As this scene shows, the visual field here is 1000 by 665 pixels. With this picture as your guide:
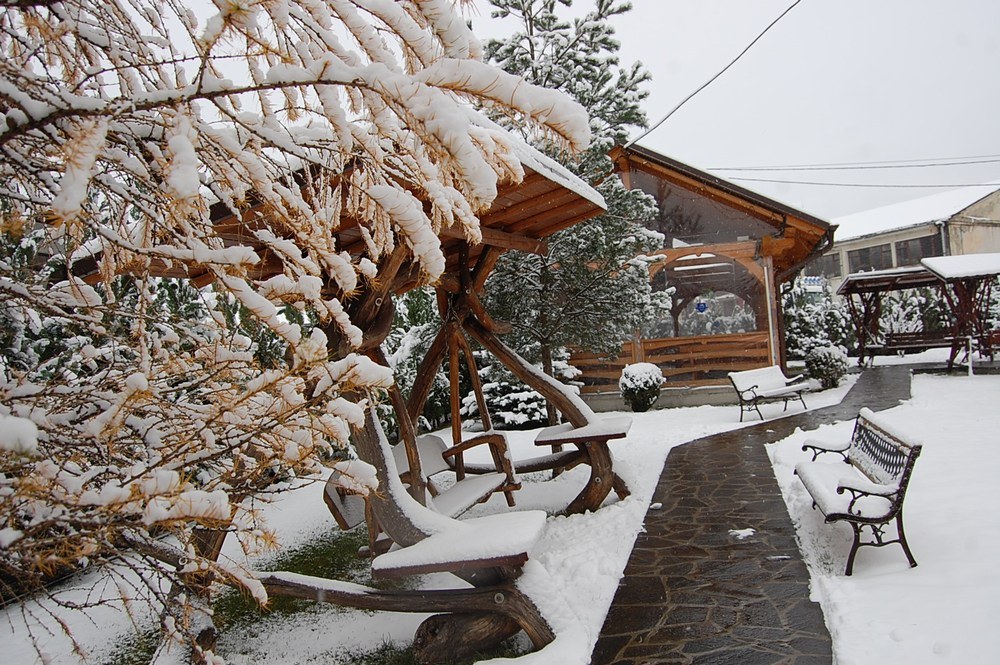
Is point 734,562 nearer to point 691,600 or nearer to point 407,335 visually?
point 691,600

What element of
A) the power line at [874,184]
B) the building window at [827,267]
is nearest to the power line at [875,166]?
the power line at [874,184]

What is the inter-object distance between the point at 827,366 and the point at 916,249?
75.6ft

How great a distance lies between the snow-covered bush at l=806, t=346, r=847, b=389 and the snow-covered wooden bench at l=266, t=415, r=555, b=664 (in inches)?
479

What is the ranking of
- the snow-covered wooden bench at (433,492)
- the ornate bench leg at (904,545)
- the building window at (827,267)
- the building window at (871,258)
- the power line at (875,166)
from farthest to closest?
the building window at (827,267) → the building window at (871,258) → the power line at (875,166) → the snow-covered wooden bench at (433,492) → the ornate bench leg at (904,545)

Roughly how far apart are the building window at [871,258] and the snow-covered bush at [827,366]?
Answer: 2246 centimetres

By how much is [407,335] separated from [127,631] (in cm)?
723

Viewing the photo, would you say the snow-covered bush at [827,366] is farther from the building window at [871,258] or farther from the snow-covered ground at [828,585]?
the building window at [871,258]

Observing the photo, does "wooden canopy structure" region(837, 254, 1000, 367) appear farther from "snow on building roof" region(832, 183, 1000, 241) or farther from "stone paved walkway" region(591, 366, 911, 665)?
"snow on building roof" region(832, 183, 1000, 241)

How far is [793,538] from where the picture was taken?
4.62 metres

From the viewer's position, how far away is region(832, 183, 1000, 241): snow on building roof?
29984 millimetres

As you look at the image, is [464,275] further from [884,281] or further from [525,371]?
[884,281]

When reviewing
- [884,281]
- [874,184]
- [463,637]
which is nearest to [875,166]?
[874,184]

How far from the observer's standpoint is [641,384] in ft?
40.5

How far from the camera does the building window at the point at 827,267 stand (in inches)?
1393
